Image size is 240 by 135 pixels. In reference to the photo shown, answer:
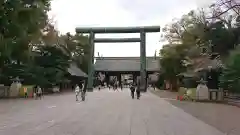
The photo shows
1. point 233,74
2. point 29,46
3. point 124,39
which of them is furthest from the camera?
point 124,39

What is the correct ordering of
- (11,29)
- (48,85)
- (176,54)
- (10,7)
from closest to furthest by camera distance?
(10,7) < (11,29) < (48,85) < (176,54)

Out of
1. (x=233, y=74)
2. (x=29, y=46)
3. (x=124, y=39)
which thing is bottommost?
(x=233, y=74)

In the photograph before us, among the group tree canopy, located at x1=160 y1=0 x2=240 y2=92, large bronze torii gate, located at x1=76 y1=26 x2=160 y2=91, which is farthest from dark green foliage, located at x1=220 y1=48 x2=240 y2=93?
large bronze torii gate, located at x1=76 y1=26 x2=160 y2=91

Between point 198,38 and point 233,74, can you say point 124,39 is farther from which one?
point 233,74

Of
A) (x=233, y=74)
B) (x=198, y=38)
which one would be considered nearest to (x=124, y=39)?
(x=198, y=38)

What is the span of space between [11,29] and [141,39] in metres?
42.8

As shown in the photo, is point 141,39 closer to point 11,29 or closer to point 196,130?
point 11,29

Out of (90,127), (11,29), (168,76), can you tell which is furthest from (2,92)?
(168,76)

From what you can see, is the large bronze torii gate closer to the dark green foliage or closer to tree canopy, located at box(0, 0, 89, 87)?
tree canopy, located at box(0, 0, 89, 87)

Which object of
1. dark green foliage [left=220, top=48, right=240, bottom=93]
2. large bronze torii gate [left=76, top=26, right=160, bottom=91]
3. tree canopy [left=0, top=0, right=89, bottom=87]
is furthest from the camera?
large bronze torii gate [left=76, top=26, right=160, bottom=91]

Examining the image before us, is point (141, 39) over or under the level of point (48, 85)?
over

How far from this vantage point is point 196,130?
13664 mm

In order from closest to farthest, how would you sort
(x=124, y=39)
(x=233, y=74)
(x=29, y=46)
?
(x=233, y=74)
(x=29, y=46)
(x=124, y=39)

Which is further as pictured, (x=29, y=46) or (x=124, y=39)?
(x=124, y=39)
